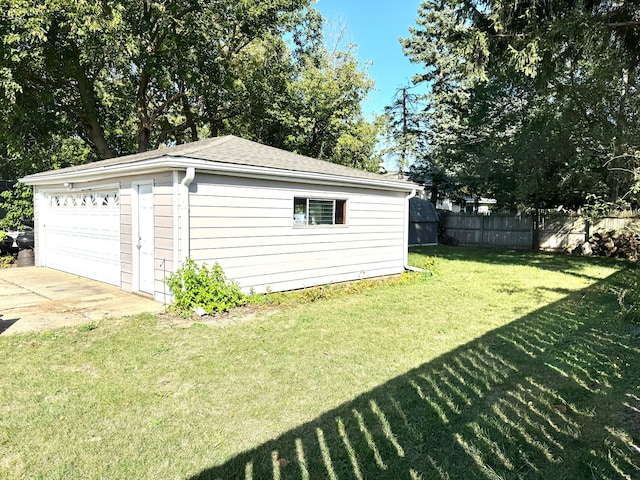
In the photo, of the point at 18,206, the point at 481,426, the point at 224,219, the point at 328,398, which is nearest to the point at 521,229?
the point at 224,219

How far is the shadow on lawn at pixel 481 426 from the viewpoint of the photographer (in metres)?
2.71

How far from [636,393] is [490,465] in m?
2.06

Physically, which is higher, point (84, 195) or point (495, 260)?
point (84, 195)

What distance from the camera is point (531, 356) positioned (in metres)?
4.82

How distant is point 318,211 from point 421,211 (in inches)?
467

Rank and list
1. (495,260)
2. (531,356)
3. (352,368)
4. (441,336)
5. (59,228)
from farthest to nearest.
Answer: (495,260)
(59,228)
(441,336)
(531,356)
(352,368)

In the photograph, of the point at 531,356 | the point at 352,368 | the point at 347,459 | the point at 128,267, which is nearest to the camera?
the point at 347,459

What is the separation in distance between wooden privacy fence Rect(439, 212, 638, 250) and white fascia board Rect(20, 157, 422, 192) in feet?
34.5

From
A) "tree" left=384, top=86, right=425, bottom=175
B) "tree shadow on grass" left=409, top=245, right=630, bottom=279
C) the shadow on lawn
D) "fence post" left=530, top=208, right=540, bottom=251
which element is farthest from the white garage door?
"tree" left=384, top=86, right=425, bottom=175

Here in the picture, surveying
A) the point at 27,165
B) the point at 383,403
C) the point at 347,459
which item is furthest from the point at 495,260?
the point at 27,165

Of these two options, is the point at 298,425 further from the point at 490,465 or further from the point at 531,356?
the point at 531,356

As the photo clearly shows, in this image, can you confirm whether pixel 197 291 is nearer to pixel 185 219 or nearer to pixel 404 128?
pixel 185 219

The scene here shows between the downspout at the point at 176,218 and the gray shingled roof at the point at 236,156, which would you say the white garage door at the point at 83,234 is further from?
the downspout at the point at 176,218

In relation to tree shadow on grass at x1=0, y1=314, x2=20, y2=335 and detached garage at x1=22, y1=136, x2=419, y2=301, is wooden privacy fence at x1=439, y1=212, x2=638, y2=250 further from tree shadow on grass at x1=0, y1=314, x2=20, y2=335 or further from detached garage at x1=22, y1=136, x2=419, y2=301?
tree shadow on grass at x1=0, y1=314, x2=20, y2=335
